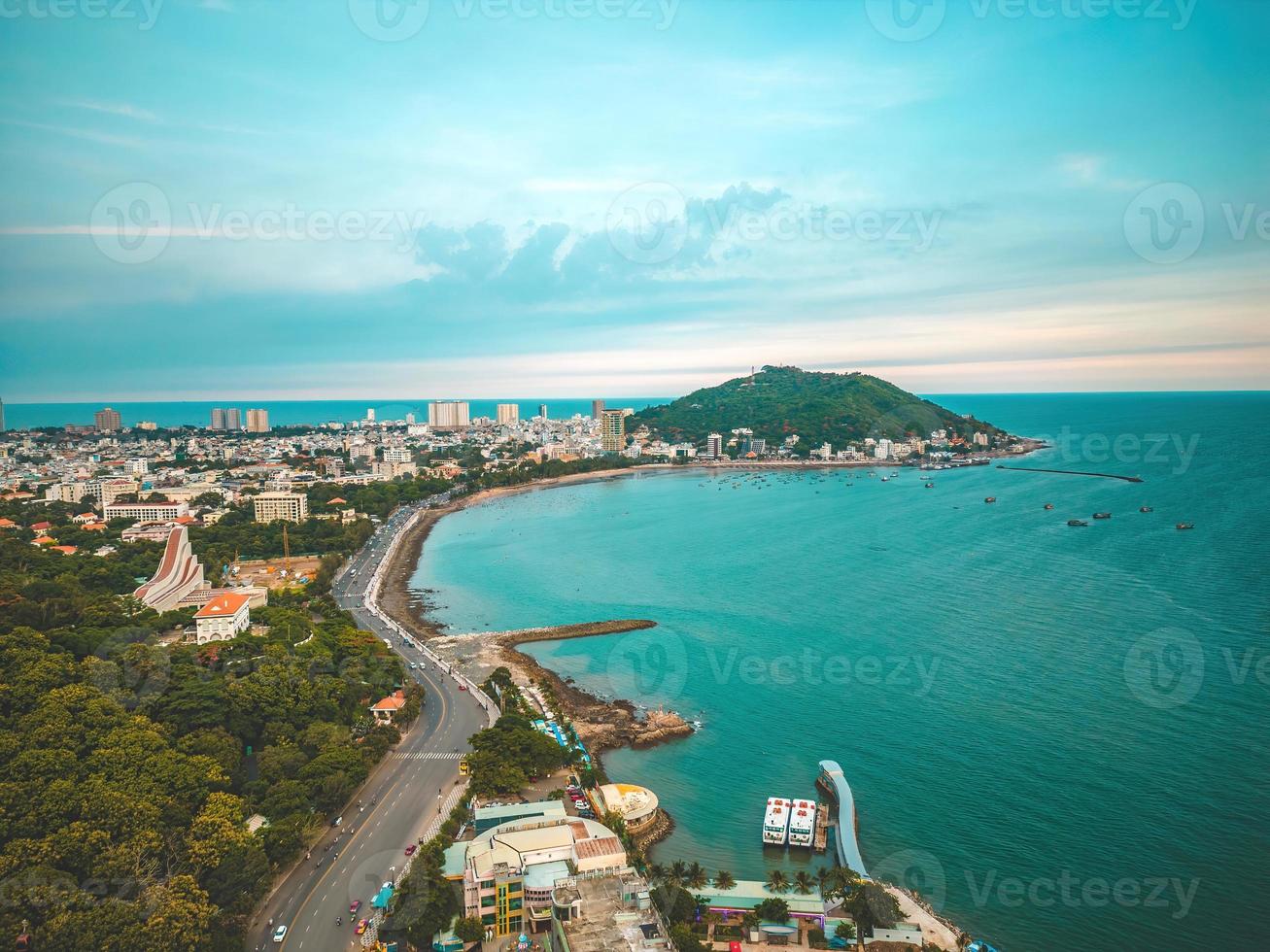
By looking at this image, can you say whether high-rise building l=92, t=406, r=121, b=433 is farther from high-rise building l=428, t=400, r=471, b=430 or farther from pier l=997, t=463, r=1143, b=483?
pier l=997, t=463, r=1143, b=483

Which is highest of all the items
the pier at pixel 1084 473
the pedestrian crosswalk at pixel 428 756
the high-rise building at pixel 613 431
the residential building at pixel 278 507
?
the high-rise building at pixel 613 431

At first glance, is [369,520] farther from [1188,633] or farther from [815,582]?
[1188,633]

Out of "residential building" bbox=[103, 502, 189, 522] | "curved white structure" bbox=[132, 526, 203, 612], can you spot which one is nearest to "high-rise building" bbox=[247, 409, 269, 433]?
"residential building" bbox=[103, 502, 189, 522]

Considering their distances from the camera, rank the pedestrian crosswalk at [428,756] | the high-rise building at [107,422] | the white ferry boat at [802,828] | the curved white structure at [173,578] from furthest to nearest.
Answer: the high-rise building at [107,422], the curved white structure at [173,578], the pedestrian crosswalk at [428,756], the white ferry boat at [802,828]

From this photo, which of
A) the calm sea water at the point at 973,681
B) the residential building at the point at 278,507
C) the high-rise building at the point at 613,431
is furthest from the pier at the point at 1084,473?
the residential building at the point at 278,507

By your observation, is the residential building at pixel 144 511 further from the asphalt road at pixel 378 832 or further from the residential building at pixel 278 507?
the asphalt road at pixel 378 832

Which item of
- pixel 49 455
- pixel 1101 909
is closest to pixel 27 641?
pixel 1101 909
